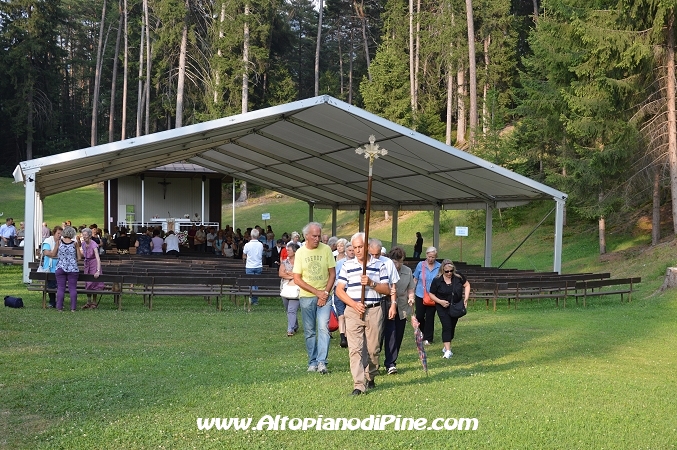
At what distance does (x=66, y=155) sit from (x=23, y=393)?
925 centimetres

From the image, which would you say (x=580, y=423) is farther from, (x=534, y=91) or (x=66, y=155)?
(x=534, y=91)

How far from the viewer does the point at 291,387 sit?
6.77 m

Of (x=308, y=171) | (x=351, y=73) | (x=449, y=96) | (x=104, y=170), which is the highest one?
(x=351, y=73)

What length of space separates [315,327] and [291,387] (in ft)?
3.35

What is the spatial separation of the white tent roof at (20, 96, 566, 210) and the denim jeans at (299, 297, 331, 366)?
323 inches

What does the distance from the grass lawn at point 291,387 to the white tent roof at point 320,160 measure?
208 inches

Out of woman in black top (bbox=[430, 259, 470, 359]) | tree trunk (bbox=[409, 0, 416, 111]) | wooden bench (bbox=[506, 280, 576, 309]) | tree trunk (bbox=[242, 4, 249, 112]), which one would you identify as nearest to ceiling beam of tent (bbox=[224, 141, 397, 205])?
wooden bench (bbox=[506, 280, 576, 309])

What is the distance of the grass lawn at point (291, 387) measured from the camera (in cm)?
536

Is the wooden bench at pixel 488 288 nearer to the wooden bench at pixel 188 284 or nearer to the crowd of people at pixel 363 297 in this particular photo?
the crowd of people at pixel 363 297

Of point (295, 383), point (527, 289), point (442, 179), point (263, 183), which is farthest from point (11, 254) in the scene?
point (295, 383)

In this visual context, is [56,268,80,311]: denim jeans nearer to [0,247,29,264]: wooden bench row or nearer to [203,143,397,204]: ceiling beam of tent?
[0,247,29,264]: wooden bench row

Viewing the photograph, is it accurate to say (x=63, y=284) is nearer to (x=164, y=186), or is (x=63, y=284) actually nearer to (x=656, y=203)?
(x=656, y=203)

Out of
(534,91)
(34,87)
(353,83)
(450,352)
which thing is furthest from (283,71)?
(450,352)

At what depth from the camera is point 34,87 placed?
59500 millimetres
